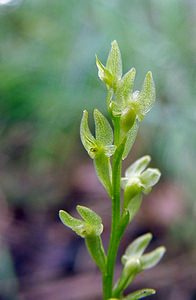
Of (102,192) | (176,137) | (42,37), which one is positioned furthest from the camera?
(102,192)

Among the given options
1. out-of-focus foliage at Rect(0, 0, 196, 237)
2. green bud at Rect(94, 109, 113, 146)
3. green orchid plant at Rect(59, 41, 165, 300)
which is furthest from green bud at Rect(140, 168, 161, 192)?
out-of-focus foliage at Rect(0, 0, 196, 237)

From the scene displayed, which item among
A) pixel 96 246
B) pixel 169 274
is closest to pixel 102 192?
pixel 169 274

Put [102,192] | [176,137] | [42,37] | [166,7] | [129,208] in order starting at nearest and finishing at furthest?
[129,208] < [176,137] < [166,7] < [42,37] < [102,192]

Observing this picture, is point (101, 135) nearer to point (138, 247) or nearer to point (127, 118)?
point (127, 118)

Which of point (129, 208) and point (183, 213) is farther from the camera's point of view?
point (183, 213)

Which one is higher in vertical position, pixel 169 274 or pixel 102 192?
pixel 102 192

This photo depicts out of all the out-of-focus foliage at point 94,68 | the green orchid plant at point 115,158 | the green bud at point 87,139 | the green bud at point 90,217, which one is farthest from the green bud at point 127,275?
the out-of-focus foliage at point 94,68

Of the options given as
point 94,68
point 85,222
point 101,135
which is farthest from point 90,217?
point 94,68

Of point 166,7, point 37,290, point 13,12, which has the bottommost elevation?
point 37,290

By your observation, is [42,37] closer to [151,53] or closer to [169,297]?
[151,53]
